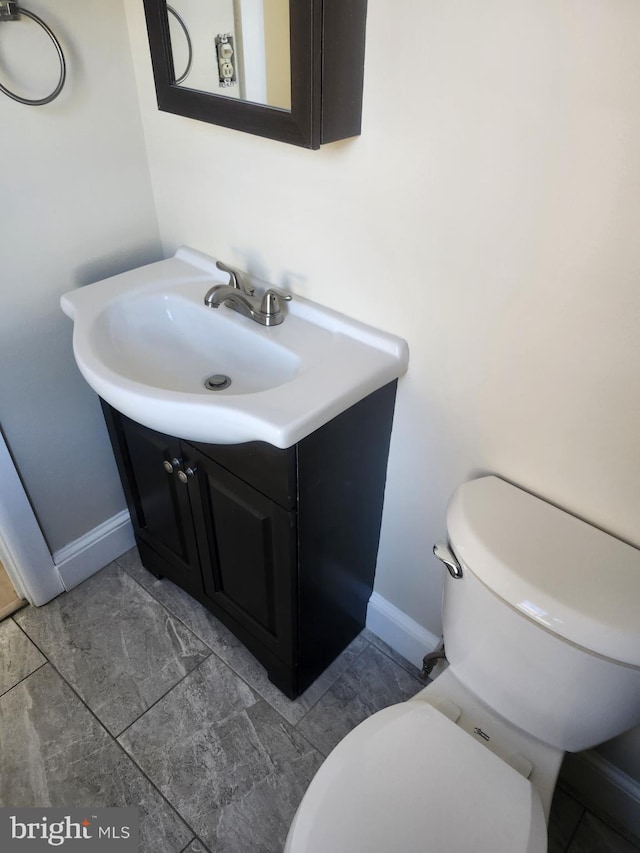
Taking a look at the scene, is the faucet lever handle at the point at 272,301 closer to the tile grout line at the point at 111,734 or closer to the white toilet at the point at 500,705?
the white toilet at the point at 500,705

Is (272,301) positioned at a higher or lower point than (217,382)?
higher

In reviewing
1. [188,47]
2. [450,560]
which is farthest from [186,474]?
[188,47]

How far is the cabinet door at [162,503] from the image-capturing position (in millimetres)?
1284

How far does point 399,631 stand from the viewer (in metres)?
1.49

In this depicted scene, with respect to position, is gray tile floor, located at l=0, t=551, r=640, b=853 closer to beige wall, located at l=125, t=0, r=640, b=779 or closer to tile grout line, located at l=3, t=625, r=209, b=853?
tile grout line, located at l=3, t=625, r=209, b=853

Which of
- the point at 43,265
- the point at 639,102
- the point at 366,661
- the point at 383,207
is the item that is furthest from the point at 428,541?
the point at 43,265

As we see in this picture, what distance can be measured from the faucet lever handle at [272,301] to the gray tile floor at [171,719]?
92 cm

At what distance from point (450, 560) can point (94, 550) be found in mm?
1166

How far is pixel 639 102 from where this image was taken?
69cm

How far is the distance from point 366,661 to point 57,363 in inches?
43.6

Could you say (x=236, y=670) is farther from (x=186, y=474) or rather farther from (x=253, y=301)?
(x=253, y=301)

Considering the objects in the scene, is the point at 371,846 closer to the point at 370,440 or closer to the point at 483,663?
the point at 483,663

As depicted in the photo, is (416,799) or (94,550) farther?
(94,550)
